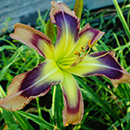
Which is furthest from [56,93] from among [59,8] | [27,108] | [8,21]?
[8,21]

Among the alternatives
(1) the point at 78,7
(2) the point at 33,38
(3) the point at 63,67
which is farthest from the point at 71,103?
(1) the point at 78,7

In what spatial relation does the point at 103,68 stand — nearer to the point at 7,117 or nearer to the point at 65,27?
the point at 65,27

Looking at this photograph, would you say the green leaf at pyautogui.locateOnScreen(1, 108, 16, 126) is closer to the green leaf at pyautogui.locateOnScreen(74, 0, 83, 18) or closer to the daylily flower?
the daylily flower

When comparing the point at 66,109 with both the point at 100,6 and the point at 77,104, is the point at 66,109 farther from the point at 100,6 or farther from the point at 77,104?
the point at 100,6

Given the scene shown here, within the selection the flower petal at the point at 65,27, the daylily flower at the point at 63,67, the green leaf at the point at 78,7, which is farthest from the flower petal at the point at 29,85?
the green leaf at the point at 78,7

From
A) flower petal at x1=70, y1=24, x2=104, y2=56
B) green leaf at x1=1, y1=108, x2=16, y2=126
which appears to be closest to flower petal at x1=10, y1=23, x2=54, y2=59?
flower petal at x1=70, y1=24, x2=104, y2=56

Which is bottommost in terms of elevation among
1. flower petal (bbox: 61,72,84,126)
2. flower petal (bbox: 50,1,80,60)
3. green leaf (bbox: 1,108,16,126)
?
flower petal (bbox: 61,72,84,126)
